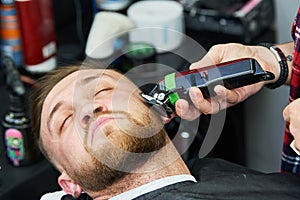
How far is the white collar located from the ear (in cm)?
13

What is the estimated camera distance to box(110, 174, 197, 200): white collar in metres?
1.34

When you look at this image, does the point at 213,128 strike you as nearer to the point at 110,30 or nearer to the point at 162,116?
the point at 162,116

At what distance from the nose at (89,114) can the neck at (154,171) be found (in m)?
0.14

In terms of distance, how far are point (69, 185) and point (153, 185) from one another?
0.22m

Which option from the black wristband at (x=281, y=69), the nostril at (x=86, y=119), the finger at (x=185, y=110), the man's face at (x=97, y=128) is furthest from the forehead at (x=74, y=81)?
the black wristband at (x=281, y=69)

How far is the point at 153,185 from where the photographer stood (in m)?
1.34

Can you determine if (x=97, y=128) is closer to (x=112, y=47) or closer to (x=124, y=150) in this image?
(x=124, y=150)

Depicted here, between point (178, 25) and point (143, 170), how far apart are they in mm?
739

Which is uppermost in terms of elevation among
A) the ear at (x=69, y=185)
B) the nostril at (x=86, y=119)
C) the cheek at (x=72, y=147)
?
the nostril at (x=86, y=119)

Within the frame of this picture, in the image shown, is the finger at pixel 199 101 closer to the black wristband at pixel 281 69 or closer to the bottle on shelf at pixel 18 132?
the black wristband at pixel 281 69

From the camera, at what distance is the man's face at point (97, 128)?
1.29m

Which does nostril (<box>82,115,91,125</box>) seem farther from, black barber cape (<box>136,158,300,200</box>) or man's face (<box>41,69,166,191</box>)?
black barber cape (<box>136,158,300,200</box>)

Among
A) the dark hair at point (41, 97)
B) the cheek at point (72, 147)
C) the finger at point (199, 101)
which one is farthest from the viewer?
the dark hair at point (41, 97)

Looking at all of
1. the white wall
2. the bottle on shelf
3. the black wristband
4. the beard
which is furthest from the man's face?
the white wall
